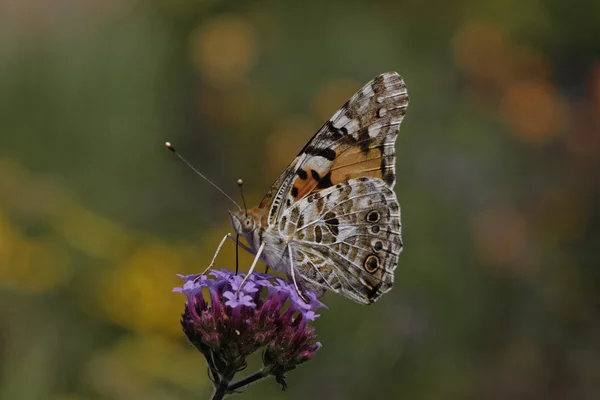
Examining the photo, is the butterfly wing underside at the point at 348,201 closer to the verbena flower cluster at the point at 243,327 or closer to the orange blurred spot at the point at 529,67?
the verbena flower cluster at the point at 243,327

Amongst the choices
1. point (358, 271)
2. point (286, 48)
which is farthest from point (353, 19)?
point (358, 271)

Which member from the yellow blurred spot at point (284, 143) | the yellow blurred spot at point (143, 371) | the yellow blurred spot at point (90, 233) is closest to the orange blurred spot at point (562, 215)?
the yellow blurred spot at point (284, 143)

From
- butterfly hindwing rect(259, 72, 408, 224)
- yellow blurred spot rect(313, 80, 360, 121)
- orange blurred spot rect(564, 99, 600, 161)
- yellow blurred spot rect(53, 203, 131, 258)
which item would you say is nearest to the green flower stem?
butterfly hindwing rect(259, 72, 408, 224)

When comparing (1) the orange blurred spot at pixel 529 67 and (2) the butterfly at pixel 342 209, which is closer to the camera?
(2) the butterfly at pixel 342 209

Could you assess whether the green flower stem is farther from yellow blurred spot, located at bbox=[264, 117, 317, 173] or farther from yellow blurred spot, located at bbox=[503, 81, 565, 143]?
yellow blurred spot, located at bbox=[503, 81, 565, 143]

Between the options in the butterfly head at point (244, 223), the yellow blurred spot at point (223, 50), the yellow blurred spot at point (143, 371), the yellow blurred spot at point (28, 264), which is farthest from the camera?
the yellow blurred spot at point (223, 50)

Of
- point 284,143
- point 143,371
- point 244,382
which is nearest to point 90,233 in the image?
point 143,371

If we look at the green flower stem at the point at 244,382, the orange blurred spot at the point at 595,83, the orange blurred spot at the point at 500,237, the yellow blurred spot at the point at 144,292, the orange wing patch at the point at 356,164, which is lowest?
the orange blurred spot at the point at 500,237
